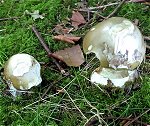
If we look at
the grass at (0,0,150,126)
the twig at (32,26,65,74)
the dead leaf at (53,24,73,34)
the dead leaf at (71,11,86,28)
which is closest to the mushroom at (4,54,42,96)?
the grass at (0,0,150,126)

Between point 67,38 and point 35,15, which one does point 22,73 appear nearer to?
point 67,38

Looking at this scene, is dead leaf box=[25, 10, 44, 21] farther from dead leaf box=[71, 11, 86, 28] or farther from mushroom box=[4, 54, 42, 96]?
mushroom box=[4, 54, 42, 96]

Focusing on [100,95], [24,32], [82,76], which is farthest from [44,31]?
[100,95]

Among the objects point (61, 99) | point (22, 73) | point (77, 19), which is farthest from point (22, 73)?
point (77, 19)

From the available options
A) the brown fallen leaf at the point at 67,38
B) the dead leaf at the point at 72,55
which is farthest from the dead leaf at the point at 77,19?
the dead leaf at the point at 72,55

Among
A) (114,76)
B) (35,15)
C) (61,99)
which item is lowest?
(61,99)

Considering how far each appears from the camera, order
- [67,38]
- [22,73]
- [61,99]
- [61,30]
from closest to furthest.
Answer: [22,73] < [61,99] < [67,38] < [61,30]

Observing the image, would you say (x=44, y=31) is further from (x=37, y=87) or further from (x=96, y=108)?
(x=96, y=108)
